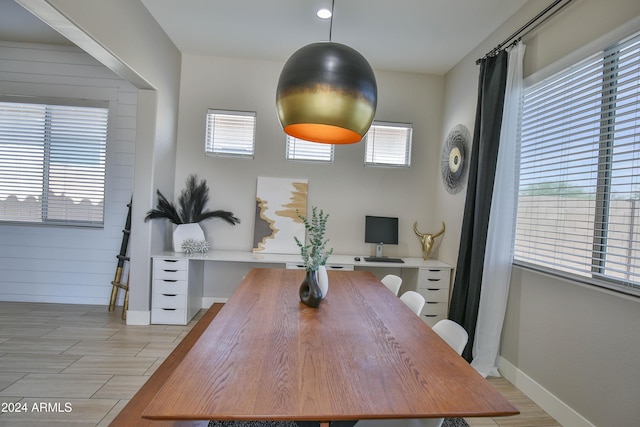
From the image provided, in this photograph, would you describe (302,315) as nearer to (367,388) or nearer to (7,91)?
(367,388)

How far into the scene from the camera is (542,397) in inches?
90.9

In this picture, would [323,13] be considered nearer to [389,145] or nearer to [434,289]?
[389,145]

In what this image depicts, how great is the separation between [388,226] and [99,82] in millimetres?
3906

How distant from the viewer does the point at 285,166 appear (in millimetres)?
4090

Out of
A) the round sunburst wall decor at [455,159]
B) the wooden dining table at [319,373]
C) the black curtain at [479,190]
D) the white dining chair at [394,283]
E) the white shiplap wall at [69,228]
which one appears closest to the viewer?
the wooden dining table at [319,373]

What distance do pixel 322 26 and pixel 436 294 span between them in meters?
3.04

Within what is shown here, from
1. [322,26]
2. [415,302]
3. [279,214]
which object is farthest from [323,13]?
[415,302]

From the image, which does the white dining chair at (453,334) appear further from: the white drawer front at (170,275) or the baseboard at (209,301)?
the baseboard at (209,301)

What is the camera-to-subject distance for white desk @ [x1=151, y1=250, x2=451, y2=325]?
11.2 feet

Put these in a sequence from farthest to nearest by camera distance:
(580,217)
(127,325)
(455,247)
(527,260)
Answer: (455,247), (127,325), (527,260), (580,217)

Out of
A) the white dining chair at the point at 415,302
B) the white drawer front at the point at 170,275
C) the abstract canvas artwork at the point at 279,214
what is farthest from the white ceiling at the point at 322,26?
the white drawer front at the point at 170,275

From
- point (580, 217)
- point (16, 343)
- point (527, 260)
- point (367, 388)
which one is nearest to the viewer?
point (367, 388)

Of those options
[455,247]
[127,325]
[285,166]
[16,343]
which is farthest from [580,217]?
[16,343]

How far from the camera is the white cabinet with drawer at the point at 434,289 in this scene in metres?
3.60
